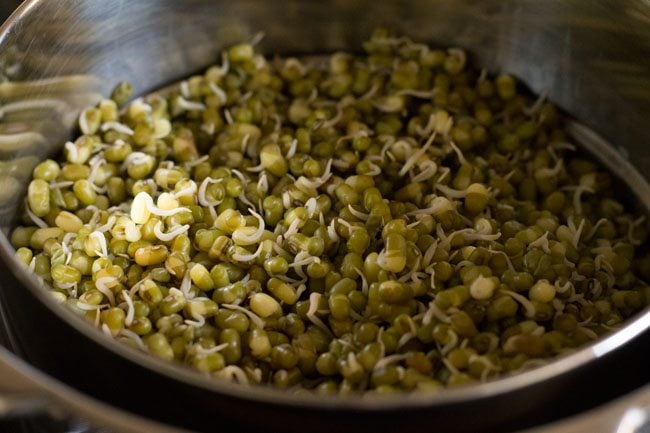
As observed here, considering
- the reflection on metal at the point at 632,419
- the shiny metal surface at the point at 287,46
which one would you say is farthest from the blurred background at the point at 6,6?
the reflection on metal at the point at 632,419

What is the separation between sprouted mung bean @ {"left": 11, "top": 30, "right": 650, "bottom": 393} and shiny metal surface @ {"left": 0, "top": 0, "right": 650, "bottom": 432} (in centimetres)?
3

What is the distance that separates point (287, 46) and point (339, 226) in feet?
1.53

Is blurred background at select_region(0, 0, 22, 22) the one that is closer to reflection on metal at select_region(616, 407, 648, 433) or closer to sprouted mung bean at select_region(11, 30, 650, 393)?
sprouted mung bean at select_region(11, 30, 650, 393)

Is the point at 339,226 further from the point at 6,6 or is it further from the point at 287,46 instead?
the point at 6,6

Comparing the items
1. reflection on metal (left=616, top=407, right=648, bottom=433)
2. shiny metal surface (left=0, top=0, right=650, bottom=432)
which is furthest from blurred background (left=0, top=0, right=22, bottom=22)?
reflection on metal (left=616, top=407, right=648, bottom=433)

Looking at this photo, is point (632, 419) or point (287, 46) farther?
point (287, 46)

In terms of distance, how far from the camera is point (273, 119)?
54.6 inches

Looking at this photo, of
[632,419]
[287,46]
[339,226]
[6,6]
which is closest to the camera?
[632,419]

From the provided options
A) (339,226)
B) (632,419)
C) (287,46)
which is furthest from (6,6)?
(632,419)

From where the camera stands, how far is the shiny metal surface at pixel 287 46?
47.2 inches

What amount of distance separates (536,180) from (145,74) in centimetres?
68

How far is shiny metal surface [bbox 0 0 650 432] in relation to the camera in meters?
1.20

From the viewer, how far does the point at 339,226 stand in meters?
1.15

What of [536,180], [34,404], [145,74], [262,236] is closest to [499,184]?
[536,180]
